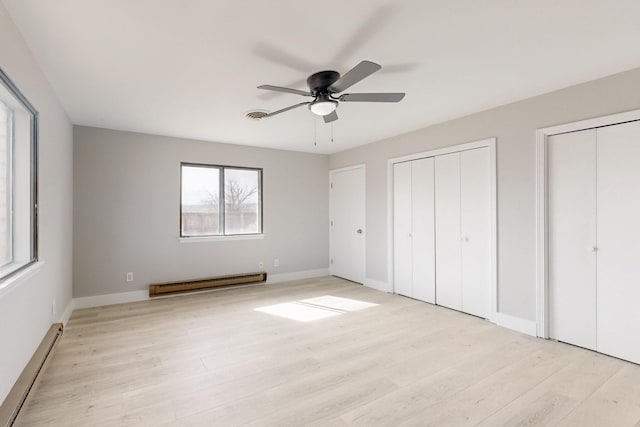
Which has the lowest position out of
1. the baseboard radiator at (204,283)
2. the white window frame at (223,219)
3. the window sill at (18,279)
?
the baseboard radiator at (204,283)

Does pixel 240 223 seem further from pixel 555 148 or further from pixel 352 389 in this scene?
pixel 555 148

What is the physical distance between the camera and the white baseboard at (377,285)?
4.89 m

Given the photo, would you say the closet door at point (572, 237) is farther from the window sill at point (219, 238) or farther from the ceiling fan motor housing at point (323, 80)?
the window sill at point (219, 238)

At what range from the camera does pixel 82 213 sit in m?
4.12

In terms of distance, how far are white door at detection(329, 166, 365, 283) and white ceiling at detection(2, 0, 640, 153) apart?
218 cm

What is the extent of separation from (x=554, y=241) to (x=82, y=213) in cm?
552

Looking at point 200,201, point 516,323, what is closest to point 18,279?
point 200,201

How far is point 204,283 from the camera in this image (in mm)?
4816

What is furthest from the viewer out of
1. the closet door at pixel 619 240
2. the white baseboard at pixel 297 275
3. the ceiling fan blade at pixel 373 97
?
the white baseboard at pixel 297 275

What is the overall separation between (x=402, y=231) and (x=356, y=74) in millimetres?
3040

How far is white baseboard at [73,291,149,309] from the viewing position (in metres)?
4.09

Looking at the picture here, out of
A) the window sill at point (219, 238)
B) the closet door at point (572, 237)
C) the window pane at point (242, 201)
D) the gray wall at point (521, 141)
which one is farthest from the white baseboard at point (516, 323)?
the window pane at point (242, 201)

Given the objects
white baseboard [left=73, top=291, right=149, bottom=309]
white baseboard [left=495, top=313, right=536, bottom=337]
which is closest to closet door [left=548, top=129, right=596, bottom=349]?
white baseboard [left=495, top=313, right=536, bottom=337]

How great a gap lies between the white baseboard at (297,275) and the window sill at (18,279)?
3.51 meters
